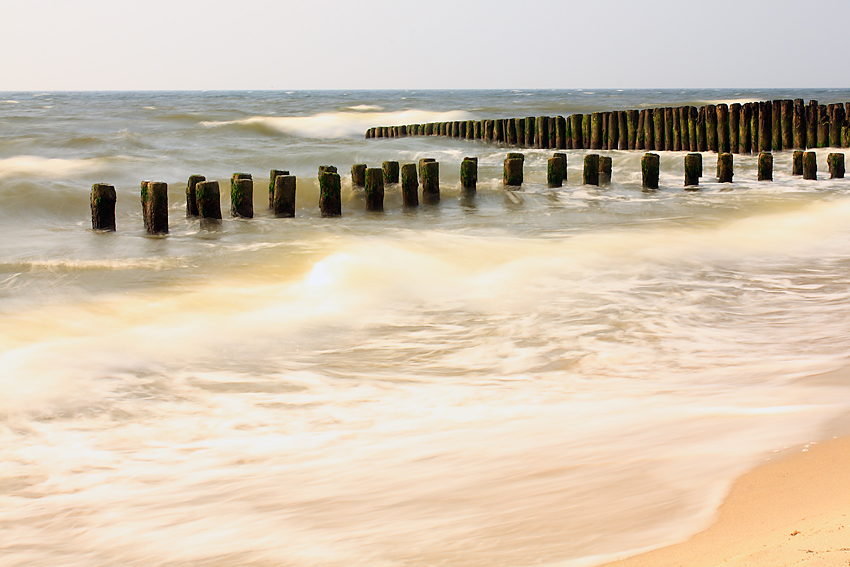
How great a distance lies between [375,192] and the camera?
952 centimetres

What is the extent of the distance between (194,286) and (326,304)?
1224 mm

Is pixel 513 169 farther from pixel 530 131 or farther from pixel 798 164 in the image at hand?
pixel 530 131

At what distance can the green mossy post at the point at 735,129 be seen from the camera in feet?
43.8

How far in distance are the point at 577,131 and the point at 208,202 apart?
9.00 meters

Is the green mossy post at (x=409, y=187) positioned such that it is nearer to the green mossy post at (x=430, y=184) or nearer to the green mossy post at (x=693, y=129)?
the green mossy post at (x=430, y=184)

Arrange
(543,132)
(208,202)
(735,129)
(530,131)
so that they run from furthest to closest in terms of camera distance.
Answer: (530,131)
(543,132)
(735,129)
(208,202)

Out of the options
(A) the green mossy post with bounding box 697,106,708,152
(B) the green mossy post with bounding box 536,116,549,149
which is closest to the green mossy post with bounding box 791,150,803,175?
(A) the green mossy post with bounding box 697,106,708,152

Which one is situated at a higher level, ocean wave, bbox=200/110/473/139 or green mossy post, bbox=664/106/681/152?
ocean wave, bbox=200/110/473/139

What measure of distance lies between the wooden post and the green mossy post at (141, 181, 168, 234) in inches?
93.9

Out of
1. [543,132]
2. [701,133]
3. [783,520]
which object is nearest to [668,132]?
[701,133]

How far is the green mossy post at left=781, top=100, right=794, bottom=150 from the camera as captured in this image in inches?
510

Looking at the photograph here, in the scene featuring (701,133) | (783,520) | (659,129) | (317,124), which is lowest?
(783,520)

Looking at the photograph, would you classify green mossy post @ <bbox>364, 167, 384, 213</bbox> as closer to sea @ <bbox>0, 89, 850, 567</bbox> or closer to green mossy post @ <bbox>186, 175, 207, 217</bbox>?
sea @ <bbox>0, 89, 850, 567</bbox>

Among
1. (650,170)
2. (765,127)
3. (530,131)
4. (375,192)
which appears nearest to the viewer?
(375,192)
